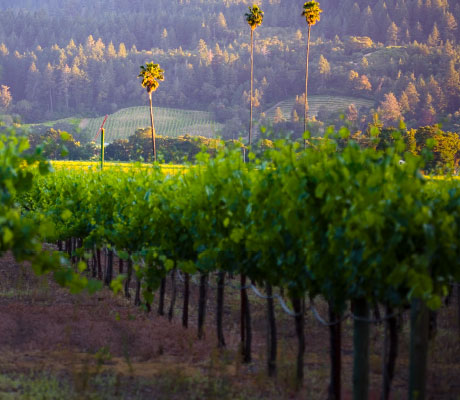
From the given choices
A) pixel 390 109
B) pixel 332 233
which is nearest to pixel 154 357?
pixel 332 233

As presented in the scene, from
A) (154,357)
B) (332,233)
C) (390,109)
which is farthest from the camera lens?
(390,109)

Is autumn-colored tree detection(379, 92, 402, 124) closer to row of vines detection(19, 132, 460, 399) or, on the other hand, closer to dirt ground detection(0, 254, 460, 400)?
dirt ground detection(0, 254, 460, 400)

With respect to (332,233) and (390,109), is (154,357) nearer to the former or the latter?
(332,233)

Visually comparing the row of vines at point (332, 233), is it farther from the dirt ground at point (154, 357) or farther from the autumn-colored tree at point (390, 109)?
the autumn-colored tree at point (390, 109)

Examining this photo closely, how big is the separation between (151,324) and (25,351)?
10.4 ft

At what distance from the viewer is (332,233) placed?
7562 millimetres

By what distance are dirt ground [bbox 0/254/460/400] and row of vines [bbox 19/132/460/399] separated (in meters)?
0.78

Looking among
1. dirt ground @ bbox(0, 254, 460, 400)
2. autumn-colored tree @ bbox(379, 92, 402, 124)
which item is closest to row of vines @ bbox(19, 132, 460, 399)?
dirt ground @ bbox(0, 254, 460, 400)

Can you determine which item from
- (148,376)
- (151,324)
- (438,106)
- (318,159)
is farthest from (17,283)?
(438,106)

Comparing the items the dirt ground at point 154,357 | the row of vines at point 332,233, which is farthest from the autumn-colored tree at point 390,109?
the row of vines at point 332,233

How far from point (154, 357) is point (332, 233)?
19.7ft

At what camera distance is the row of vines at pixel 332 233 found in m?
6.65

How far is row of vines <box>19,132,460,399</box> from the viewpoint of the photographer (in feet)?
21.8

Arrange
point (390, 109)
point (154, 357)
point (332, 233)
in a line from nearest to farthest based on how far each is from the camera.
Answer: point (332, 233)
point (154, 357)
point (390, 109)
